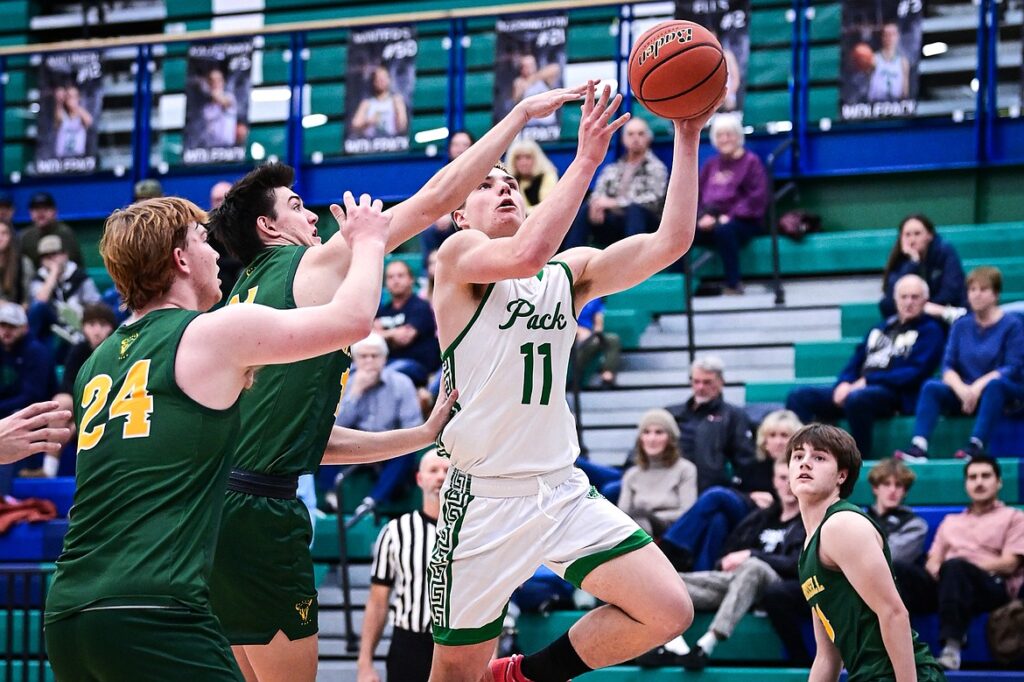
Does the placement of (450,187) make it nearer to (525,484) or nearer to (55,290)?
(525,484)

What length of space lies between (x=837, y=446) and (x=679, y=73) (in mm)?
1604

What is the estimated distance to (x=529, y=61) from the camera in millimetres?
13133

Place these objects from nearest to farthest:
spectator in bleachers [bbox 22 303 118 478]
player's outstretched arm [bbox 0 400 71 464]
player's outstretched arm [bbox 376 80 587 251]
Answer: player's outstretched arm [bbox 0 400 71 464]
player's outstretched arm [bbox 376 80 587 251]
spectator in bleachers [bbox 22 303 118 478]

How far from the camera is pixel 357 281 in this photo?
3734 millimetres

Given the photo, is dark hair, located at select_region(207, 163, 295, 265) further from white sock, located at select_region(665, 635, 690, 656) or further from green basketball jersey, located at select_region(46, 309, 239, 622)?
white sock, located at select_region(665, 635, 690, 656)

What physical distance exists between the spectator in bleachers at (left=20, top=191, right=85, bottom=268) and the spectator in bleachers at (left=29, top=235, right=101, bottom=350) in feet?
0.28

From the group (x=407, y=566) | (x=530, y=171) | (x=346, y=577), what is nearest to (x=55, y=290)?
(x=530, y=171)

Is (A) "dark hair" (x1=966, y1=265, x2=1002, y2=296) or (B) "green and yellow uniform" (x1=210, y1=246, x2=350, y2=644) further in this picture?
(A) "dark hair" (x1=966, y1=265, x2=1002, y2=296)

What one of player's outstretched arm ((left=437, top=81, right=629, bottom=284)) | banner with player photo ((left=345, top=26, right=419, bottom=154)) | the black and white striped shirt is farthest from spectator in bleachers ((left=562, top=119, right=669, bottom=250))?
player's outstretched arm ((left=437, top=81, right=629, bottom=284))

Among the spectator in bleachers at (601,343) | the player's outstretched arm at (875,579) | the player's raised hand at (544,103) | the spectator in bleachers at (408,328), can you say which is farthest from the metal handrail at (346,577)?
the player's raised hand at (544,103)

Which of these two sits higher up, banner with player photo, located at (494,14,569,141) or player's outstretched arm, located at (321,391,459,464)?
banner with player photo, located at (494,14,569,141)

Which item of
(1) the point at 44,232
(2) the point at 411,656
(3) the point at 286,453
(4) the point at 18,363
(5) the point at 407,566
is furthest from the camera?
(1) the point at 44,232

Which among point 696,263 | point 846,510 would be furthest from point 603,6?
point 846,510

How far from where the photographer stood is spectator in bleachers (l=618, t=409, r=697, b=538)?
8.84 m
